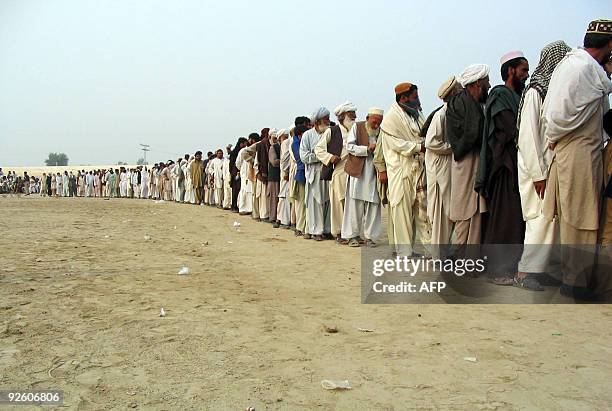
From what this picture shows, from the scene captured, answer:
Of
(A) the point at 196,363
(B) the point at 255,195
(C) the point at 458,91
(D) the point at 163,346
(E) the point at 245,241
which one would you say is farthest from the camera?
(B) the point at 255,195

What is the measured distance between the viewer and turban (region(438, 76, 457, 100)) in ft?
17.7

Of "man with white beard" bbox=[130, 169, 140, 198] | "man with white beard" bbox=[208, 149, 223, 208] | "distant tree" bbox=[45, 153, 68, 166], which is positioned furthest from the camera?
"distant tree" bbox=[45, 153, 68, 166]

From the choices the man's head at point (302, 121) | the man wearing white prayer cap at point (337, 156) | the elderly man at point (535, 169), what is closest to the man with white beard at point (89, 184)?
the man's head at point (302, 121)

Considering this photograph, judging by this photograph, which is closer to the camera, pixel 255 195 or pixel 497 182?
pixel 497 182

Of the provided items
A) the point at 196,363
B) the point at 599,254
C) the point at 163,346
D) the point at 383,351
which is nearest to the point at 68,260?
the point at 163,346

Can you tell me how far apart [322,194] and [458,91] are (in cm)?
360

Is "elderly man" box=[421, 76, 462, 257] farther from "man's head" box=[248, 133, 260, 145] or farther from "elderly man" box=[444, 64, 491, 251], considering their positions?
"man's head" box=[248, 133, 260, 145]

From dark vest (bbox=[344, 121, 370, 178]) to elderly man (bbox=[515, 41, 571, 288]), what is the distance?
310 cm

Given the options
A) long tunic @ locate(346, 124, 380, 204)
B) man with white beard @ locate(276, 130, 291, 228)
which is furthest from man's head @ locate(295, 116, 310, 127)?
long tunic @ locate(346, 124, 380, 204)

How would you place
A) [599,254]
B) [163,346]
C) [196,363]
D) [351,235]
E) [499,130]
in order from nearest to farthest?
1. [196,363]
2. [163,346]
3. [599,254]
4. [499,130]
5. [351,235]

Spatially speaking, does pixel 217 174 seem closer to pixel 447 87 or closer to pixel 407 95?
pixel 407 95

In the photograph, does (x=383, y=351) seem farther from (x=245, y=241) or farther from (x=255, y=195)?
(x=255, y=195)

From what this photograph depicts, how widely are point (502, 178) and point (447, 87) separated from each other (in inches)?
50.2

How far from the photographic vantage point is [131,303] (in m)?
4.05
